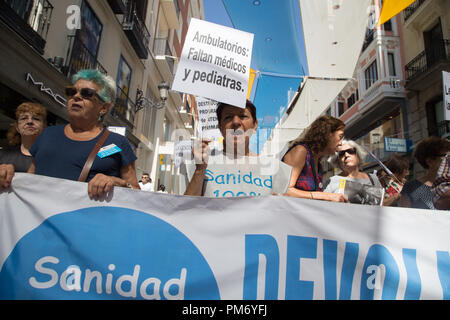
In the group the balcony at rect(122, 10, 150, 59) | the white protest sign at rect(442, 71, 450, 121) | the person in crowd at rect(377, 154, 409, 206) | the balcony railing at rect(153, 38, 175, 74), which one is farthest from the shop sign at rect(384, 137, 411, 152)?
the balcony at rect(122, 10, 150, 59)

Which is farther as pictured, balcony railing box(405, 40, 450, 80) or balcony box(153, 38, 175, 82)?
balcony box(153, 38, 175, 82)

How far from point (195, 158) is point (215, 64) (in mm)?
1548

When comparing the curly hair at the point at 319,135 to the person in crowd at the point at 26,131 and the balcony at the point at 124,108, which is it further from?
the balcony at the point at 124,108

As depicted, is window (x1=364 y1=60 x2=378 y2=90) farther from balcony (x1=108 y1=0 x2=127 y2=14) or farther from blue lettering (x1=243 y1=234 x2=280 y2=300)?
blue lettering (x1=243 y1=234 x2=280 y2=300)

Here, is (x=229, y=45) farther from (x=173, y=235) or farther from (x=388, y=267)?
(x=388, y=267)

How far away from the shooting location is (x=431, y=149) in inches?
110

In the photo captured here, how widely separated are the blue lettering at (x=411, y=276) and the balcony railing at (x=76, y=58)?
814cm

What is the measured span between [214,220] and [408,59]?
18.8 m

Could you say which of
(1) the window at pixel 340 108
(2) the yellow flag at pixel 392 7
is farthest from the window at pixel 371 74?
(2) the yellow flag at pixel 392 7

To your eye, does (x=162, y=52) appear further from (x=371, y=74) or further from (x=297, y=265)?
(x=297, y=265)

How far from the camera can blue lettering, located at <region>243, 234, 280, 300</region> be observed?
1.46 meters

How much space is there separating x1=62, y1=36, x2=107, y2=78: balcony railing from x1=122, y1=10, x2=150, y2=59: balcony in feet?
9.66

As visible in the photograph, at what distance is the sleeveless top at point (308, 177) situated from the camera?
2205mm
